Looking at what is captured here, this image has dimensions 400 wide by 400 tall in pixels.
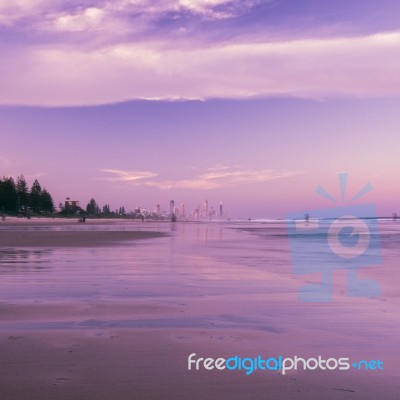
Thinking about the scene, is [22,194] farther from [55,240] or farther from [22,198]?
[55,240]

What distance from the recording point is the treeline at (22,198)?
4991 inches

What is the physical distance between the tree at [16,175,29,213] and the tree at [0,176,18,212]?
4.84 metres

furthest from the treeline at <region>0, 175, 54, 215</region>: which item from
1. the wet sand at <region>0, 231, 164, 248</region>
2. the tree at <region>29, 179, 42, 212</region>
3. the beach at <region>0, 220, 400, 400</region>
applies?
the beach at <region>0, 220, 400, 400</region>

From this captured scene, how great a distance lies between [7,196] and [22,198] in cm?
1145

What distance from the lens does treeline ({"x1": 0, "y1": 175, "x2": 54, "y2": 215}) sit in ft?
416

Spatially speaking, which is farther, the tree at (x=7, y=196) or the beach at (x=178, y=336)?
the tree at (x=7, y=196)

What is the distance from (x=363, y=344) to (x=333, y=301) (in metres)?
3.52

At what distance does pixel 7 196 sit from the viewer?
126312mm

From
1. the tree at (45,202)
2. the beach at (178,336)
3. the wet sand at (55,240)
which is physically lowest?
the wet sand at (55,240)

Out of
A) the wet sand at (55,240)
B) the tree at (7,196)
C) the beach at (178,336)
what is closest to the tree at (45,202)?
the tree at (7,196)

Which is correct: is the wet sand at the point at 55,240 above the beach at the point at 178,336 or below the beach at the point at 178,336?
below

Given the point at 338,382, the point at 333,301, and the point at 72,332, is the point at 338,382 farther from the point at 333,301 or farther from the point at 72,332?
the point at 333,301

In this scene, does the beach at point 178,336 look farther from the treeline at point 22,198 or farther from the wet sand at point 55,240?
the treeline at point 22,198

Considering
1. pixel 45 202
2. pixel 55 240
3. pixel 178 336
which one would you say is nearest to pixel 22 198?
pixel 45 202
